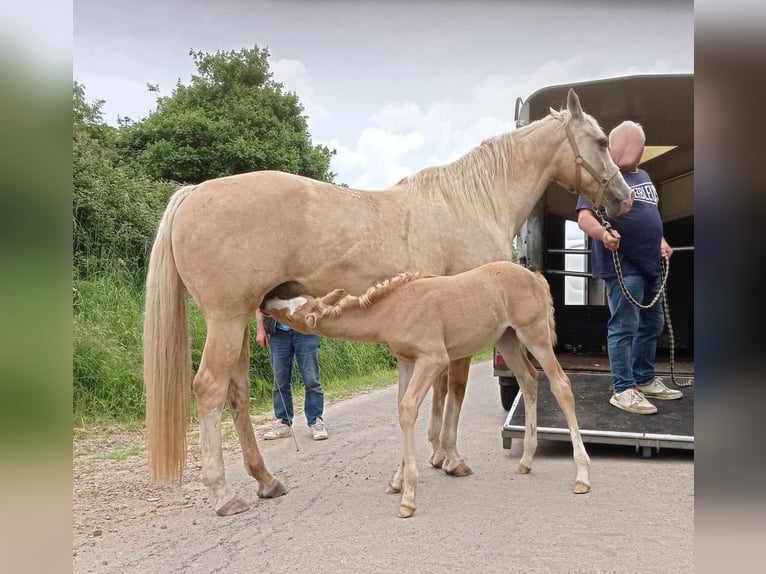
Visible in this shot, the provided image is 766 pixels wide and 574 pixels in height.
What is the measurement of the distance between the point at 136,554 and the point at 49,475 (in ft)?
4.03

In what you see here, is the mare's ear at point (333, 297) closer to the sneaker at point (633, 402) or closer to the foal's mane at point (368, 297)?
the foal's mane at point (368, 297)


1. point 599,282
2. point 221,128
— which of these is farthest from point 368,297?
point 221,128

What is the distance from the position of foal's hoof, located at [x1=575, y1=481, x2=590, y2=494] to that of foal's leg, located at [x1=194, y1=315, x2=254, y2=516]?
189cm

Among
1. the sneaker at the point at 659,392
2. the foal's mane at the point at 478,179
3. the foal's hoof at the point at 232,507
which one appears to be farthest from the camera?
the sneaker at the point at 659,392

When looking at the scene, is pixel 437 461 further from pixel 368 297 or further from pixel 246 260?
pixel 246 260

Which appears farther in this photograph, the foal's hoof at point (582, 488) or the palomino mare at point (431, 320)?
the foal's hoof at point (582, 488)

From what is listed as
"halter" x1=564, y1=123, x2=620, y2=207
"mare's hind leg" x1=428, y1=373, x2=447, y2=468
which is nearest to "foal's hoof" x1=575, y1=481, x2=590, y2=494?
"mare's hind leg" x1=428, y1=373, x2=447, y2=468

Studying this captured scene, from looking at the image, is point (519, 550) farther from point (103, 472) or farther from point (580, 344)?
point (580, 344)

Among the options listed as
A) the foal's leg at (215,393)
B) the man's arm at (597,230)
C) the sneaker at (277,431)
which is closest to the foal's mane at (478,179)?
the man's arm at (597,230)

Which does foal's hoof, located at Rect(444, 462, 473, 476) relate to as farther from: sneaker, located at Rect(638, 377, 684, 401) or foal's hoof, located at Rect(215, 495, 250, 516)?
sneaker, located at Rect(638, 377, 684, 401)

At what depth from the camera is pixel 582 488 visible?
115 inches

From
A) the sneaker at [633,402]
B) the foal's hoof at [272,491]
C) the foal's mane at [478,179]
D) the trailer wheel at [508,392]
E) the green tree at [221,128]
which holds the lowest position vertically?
the foal's hoof at [272,491]

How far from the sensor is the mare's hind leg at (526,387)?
10.9 feet

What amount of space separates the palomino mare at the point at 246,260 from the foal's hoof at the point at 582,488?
1.18 meters
